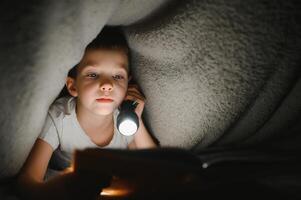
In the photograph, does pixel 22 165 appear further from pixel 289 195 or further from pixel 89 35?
pixel 289 195

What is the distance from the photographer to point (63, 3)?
0.59m

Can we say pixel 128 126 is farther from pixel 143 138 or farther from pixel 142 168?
pixel 142 168

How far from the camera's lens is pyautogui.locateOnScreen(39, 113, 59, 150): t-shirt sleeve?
3.28 feet

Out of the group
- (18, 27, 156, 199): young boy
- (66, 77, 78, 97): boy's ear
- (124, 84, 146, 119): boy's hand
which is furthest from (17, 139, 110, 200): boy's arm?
(124, 84, 146, 119): boy's hand

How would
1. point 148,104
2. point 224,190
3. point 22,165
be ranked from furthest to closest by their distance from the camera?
point 148,104
point 22,165
point 224,190

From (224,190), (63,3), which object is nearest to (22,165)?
(63,3)

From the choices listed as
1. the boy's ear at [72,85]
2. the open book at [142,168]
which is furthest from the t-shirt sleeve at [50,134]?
the open book at [142,168]

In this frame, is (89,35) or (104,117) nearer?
(89,35)

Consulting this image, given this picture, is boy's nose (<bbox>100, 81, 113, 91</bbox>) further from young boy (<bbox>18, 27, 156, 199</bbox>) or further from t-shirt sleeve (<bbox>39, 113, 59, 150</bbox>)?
t-shirt sleeve (<bbox>39, 113, 59, 150</bbox>)

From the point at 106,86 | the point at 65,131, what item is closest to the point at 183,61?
the point at 106,86

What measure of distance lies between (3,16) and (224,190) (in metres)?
0.53

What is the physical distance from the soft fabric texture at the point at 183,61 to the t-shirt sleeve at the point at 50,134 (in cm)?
21

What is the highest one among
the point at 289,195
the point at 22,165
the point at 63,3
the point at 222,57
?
the point at 63,3

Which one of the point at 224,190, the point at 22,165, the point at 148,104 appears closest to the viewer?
the point at 224,190
